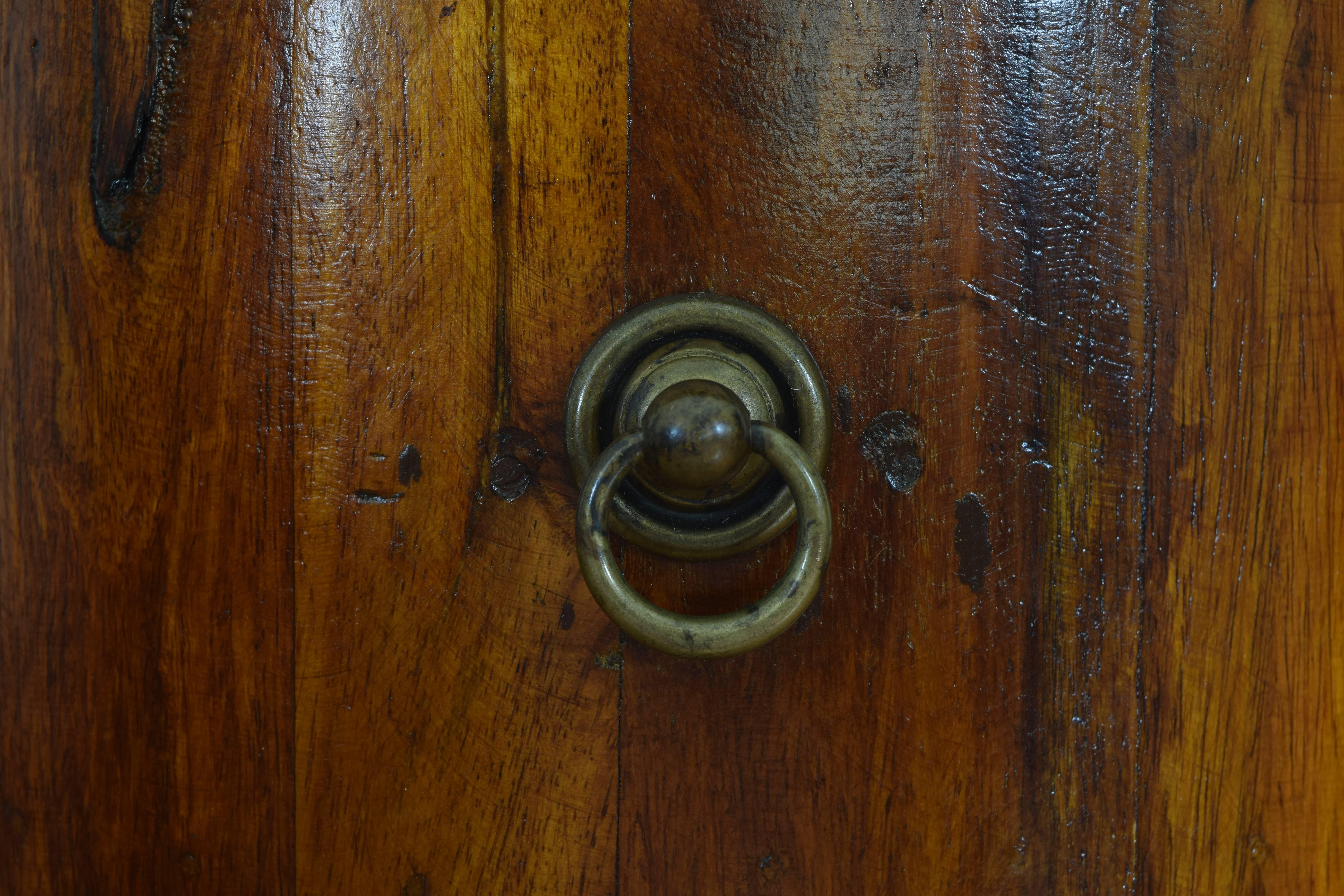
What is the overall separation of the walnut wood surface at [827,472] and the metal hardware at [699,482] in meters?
0.02

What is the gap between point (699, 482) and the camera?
43 centimetres

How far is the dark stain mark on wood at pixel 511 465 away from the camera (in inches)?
19.2

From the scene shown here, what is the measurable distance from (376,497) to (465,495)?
0.04 meters

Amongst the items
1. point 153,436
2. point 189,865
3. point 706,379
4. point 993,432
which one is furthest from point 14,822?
point 993,432

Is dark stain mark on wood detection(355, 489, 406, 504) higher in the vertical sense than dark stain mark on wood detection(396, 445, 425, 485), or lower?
lower

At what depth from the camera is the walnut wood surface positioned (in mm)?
475

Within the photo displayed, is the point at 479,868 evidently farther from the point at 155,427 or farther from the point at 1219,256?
the point at 1219,256

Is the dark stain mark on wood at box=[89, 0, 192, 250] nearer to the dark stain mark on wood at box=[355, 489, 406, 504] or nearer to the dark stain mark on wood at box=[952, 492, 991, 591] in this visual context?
the dark stain mark on wood at box=[355, 489, 406, 504]

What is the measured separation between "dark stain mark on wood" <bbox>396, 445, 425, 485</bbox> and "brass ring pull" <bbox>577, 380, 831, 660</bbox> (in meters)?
0.10

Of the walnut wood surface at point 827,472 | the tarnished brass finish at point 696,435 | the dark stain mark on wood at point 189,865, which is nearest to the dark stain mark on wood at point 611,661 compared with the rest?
the walnut wood surface at point 827,472

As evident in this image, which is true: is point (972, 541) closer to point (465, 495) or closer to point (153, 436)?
point (465, 495)

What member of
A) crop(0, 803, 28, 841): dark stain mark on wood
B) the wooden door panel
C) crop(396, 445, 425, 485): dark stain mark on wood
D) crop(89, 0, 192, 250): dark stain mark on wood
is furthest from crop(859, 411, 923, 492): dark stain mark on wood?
crop(0, 803, 28, 841): dark stain mark on wood

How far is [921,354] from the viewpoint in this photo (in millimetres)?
482

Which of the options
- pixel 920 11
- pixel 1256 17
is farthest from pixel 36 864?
pixel 1256 17
